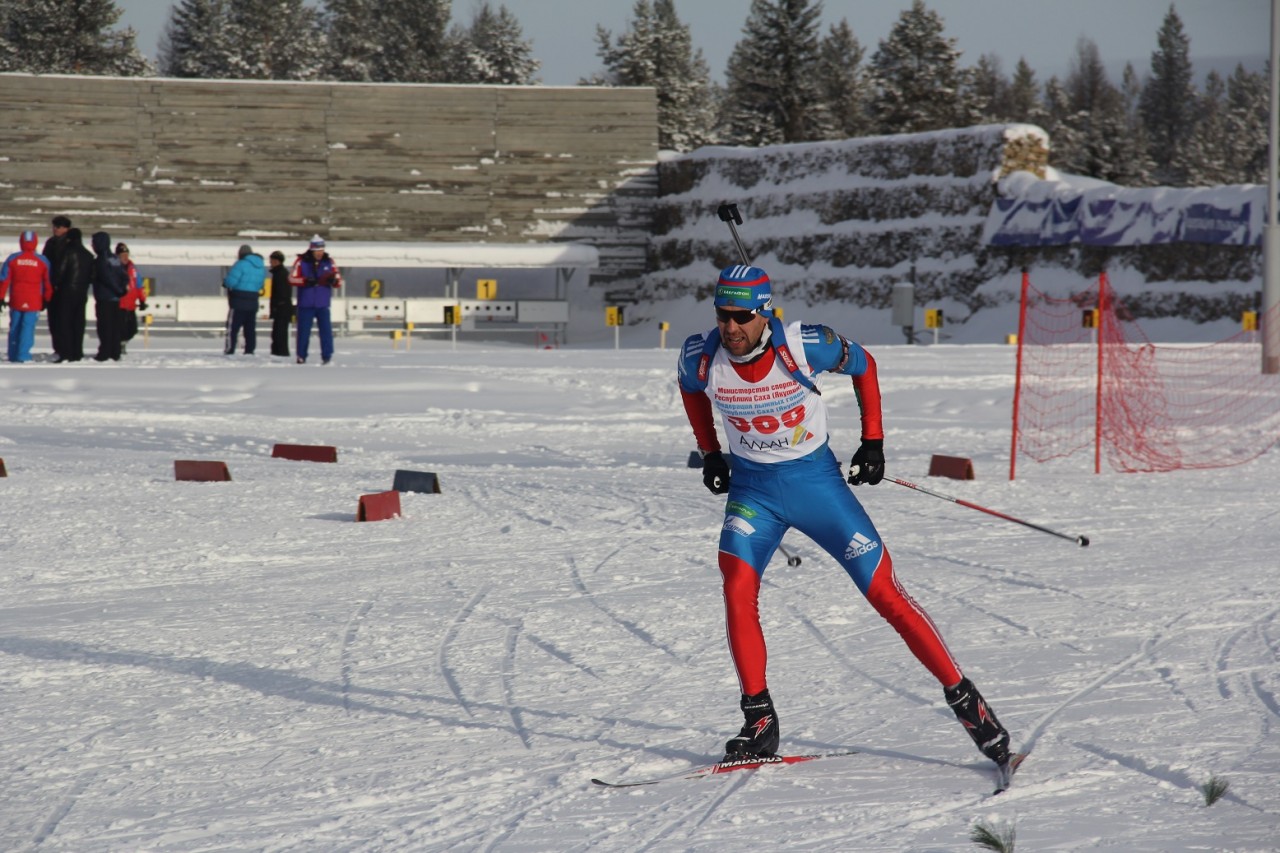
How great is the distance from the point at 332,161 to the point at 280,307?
65.3ft

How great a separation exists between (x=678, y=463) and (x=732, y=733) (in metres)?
8.84


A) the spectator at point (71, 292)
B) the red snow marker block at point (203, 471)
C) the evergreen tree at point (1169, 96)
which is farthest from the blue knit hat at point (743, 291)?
the evergreen tree at point (1169, 96)

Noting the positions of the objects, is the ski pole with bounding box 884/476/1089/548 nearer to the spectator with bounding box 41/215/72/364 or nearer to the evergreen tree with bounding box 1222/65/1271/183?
the spectator with bounding box 41/215/72/364

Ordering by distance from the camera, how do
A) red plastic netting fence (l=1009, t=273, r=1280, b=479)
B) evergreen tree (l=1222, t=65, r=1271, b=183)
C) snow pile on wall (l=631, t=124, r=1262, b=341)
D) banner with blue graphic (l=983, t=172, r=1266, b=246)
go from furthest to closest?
evergreen tree (l=1222, t=65, r=1271, b=183) → snow pile on wall (l=631, t=124, r=1262, b=341) → banner with blue graphic (l=983, t=172, r=1266, b=246) → red plastic netting fence (l=1009, t=273, r=1280, b=479)

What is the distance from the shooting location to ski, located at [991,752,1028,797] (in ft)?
15.2

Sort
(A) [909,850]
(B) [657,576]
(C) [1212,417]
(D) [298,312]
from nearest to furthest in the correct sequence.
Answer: (A) [909,850] → (B) [657,576] → (C) [1212,417] → (D) [298,312]

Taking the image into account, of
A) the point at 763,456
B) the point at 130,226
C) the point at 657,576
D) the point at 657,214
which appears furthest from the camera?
the point at 657,214

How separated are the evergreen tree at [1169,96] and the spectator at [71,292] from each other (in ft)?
304

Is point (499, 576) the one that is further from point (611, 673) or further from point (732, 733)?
point (732, 733)

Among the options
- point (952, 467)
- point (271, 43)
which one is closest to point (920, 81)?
point (271, 43)

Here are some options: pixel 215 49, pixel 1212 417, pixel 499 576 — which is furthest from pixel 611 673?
pixel 215 49

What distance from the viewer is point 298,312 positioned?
62.9 feet

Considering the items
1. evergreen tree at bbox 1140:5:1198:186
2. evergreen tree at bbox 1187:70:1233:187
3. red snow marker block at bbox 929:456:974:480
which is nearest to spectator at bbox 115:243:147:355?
red snow marker block at bbox 929:456:974:480

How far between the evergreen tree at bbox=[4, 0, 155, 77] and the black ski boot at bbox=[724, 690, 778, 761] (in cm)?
6416
